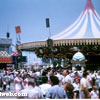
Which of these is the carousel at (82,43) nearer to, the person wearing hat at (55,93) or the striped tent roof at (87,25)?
the striped tent roof at (87,25)

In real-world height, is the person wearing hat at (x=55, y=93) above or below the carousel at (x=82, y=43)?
below

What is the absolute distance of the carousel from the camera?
19.6 meters

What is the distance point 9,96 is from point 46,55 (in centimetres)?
1847

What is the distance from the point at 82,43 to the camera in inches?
795

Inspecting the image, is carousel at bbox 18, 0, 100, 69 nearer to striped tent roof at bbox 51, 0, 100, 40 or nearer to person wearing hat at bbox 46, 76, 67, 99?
striped tent roof at bbox 51, 0, 100, 40

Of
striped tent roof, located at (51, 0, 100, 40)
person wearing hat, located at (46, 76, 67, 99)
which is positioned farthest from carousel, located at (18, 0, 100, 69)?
person wearing hat, located at (46, 76, 67, 99)

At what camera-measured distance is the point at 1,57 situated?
2933 centimetres

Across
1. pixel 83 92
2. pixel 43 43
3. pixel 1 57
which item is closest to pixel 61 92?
pixel 83 92

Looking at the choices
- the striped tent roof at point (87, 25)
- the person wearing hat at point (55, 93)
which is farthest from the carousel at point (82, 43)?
the person wearing hat at point (55, 93)

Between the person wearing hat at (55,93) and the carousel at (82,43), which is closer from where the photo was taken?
the person wearing hat at (55,93)

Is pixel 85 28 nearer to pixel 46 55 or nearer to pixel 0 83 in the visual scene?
pixel 46 55

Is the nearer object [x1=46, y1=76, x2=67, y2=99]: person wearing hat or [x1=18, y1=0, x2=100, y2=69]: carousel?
[x1=46, y1=76, x2=67, y2=99]: person wearing hat

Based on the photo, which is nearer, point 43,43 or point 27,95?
point 27,95

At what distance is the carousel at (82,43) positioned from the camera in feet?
64.2
